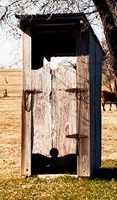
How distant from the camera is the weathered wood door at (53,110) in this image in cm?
1248

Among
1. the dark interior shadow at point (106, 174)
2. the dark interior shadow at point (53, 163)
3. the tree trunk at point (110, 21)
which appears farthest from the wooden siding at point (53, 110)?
the tree trunk at point (110, 21)

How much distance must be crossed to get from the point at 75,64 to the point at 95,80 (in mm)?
1777

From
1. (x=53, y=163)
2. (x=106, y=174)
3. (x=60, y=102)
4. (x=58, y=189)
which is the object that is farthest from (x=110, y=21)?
(x=53, y=163)

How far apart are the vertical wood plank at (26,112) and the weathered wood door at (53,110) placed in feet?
0.34

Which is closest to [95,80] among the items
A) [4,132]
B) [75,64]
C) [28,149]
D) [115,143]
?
[75,64]

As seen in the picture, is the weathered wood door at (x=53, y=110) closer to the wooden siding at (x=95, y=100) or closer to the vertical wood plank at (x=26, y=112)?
the vertical wood plank at (x=26, y=112)

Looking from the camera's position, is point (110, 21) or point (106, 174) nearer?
point (110, 21)

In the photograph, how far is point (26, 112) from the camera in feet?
41.4

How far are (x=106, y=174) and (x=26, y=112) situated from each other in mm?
2252

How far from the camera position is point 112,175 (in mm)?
13023

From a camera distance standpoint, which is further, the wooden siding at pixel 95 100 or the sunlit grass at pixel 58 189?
the wooden siding at pixel 95 100

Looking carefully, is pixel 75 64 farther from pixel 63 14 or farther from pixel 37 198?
pixel 37 198

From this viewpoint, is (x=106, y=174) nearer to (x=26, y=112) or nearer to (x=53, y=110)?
(x=53, y=110)

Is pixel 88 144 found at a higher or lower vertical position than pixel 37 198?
higher
